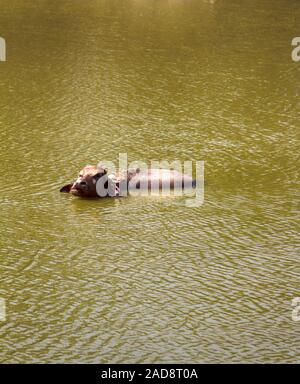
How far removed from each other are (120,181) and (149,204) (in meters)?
0.47

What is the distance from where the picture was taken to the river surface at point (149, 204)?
6852 mm

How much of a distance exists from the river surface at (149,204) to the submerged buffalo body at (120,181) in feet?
0.45

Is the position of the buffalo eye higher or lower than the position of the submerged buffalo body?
higher

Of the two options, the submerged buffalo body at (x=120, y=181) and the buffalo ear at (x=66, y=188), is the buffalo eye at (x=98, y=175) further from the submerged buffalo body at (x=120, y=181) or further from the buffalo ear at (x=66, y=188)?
the buffalo ear at (x=66, y=188)

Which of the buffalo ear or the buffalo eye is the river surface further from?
the buffalo eye

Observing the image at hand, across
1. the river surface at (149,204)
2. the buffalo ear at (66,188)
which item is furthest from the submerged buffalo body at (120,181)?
the river surface at (149,204)

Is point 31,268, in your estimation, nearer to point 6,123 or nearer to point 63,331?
point 63,331

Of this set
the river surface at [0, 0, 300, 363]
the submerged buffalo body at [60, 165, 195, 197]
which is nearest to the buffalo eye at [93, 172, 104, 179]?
the submerged buffalo body at [60, 165, 195, 197]

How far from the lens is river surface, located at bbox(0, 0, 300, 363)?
6852 mm

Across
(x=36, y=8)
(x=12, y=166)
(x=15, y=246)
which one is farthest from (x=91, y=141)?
(x=36, y=8)

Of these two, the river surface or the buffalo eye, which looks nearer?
the river surface

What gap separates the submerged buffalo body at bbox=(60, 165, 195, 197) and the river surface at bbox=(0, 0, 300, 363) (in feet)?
0.45

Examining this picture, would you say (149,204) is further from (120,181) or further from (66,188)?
(66,188)

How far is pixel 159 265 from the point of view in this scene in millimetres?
7945
